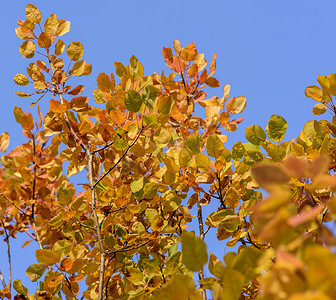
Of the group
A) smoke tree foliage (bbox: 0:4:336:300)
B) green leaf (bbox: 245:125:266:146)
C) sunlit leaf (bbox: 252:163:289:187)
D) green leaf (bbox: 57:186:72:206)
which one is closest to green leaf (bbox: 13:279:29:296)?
smoke tree foliage (bbox: 0:4:336:300)

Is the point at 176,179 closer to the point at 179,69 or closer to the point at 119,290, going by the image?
the point at 119,290

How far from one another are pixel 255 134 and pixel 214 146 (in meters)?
0.16

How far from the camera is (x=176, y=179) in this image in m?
1.51

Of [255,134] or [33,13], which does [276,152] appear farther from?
[33,13]

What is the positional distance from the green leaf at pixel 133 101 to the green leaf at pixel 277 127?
1.50 ft

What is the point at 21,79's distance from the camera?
1631mm

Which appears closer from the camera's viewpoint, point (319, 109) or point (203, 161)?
point (203, 161)

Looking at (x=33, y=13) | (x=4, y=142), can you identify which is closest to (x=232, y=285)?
(x=33, y=13)

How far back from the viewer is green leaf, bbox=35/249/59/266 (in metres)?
1.31

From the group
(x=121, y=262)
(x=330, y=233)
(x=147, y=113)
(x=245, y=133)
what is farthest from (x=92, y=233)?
(x=330, y=233)

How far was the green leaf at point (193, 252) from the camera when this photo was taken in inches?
24.6

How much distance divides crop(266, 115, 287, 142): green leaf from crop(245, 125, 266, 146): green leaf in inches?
1.4

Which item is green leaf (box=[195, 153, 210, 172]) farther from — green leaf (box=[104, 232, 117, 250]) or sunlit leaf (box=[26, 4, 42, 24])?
sunlit leaf (box=[26, 4, 42, 24])

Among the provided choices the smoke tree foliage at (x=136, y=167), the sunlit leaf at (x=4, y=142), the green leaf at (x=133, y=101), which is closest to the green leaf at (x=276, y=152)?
the smoke tree foliage at (x=136, y=167)
